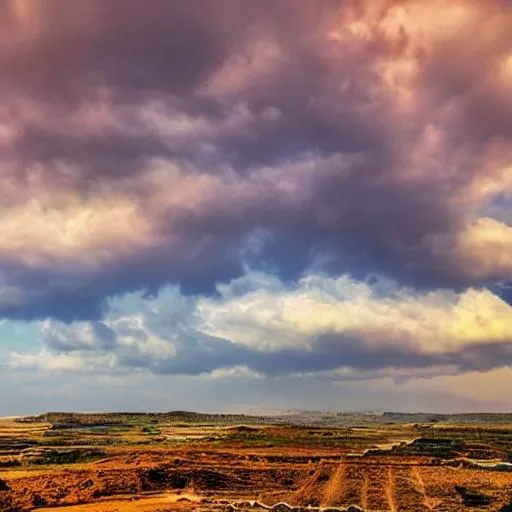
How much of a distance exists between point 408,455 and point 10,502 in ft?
156

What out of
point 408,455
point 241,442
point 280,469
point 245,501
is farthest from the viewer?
point 241,442

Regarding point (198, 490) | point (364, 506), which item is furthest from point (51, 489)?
point (364, 506)

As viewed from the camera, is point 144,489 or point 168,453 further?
point 168,453

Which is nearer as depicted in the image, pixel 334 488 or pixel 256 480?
pixel 334 488

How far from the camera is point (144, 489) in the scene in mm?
44562

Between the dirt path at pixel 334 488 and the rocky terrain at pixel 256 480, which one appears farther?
the dirt path at pixel 334 488

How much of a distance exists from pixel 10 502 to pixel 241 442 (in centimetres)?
5432

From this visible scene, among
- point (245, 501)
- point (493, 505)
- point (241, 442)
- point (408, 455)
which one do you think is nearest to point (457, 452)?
point (408, 455)

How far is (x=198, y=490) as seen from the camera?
45.2m

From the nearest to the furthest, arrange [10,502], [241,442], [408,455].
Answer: [10,502] < [408,455] < [241,442]

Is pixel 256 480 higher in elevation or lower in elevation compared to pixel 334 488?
higher

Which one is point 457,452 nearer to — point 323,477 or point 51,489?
point 323,477

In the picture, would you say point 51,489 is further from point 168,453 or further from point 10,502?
point 168,453

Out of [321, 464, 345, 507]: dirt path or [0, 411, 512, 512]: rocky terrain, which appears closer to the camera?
[0, 411, 512, 512]: rocky terrain
